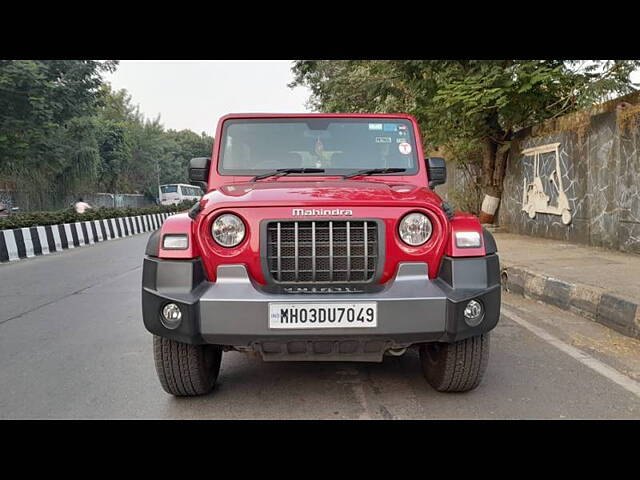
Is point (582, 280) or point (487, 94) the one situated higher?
point (487, 94)

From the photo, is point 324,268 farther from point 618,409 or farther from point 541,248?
point 541,248

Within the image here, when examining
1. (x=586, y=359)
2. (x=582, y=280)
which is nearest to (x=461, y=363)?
(x=586, y=359)

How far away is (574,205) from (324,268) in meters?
9.11

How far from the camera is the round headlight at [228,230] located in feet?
10.3

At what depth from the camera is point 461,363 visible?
3291 millimetres

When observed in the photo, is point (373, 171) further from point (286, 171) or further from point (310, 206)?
point (310, 206)

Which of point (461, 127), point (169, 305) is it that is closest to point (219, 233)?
point (169, 305)

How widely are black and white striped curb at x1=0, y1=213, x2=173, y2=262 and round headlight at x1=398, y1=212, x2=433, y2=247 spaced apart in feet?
37.2

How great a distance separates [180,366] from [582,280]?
526 cm

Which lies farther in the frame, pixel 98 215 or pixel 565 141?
pixel 98 215

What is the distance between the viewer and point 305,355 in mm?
3150

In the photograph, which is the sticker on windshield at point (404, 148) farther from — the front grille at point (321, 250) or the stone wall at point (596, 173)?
the stone wall at point (596, 173)

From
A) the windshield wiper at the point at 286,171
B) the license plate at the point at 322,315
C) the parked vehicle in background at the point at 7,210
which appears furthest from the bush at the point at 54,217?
the license plate at the point at 322,315
